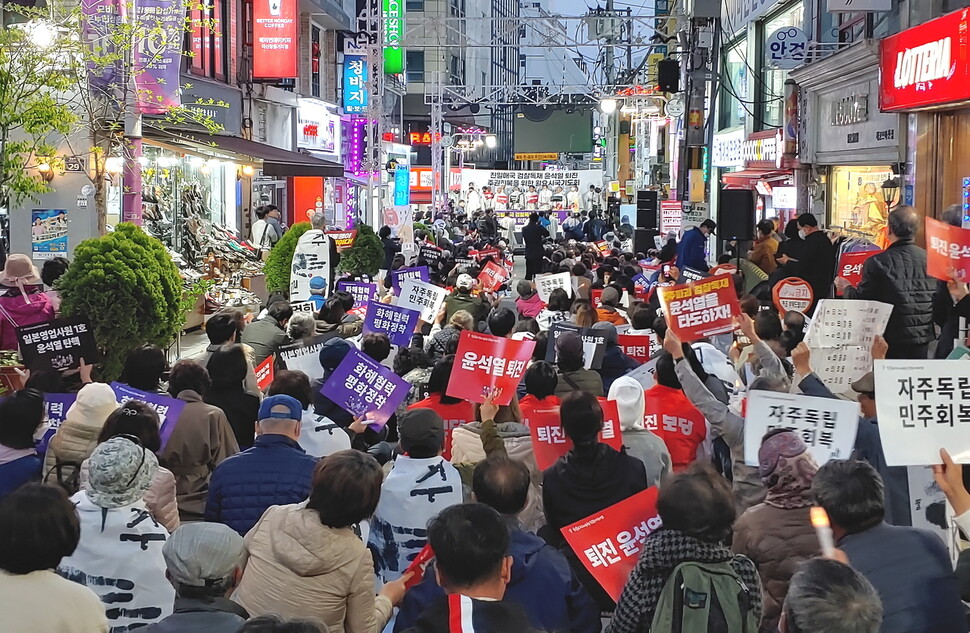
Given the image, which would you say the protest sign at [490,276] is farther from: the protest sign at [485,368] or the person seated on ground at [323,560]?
the person seated on ground at [323,560]

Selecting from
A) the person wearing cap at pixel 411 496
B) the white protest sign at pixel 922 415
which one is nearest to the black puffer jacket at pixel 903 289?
the white protest sign at pixel 922 415

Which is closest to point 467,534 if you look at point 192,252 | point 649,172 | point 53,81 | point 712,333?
point 712,333

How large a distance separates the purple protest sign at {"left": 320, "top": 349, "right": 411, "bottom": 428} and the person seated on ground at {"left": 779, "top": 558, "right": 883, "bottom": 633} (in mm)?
4759

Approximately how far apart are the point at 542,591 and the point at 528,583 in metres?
0.07

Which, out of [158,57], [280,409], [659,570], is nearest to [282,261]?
[158,57]

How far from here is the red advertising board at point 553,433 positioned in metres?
6.45

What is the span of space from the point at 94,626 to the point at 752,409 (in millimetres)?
3211

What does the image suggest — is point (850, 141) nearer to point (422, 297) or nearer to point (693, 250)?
point (693, 250)

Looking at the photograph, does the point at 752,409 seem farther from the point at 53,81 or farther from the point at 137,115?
the point at 137,115

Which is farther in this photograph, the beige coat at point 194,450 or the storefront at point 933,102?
the storefront at point 933,102


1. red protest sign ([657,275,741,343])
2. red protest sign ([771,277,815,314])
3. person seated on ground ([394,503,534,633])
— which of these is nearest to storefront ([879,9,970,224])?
red protest sign ([771,277,815,314])

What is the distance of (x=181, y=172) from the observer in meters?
25.6

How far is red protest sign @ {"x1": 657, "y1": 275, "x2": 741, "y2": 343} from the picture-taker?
888 centimetres

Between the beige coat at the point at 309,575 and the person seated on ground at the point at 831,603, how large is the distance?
180 centimetres
